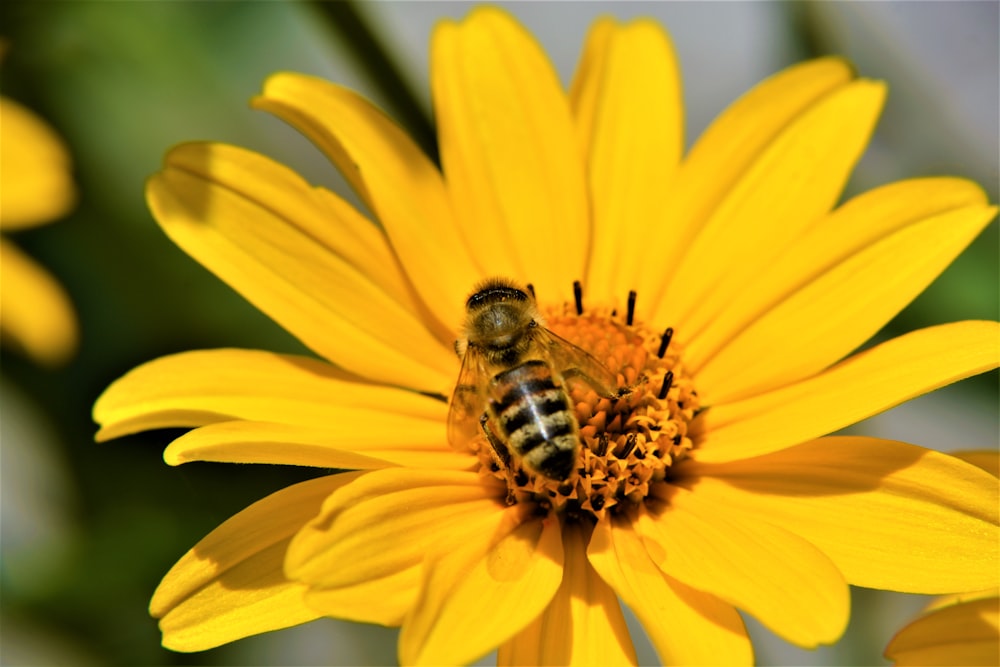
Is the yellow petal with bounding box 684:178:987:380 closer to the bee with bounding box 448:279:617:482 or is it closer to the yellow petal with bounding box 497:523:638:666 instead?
the bee with bounding box 448:279:617:482

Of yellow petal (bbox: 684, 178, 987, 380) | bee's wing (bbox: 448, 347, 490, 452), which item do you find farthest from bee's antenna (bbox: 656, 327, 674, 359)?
bee's wing (bbox: 448, 347, 490, 452)

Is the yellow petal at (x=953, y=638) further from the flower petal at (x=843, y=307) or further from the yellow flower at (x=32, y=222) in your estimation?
the yellow flower at (x=32, y=222)

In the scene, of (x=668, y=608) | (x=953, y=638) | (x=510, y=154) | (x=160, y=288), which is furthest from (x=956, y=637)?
(x=160, y=288)

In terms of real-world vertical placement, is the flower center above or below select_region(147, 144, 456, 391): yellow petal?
below

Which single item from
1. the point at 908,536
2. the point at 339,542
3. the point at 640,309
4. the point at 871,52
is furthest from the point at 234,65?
the point at 908,536

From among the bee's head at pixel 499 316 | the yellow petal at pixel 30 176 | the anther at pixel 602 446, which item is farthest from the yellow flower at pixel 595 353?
the yellow petal at pixel 30 176

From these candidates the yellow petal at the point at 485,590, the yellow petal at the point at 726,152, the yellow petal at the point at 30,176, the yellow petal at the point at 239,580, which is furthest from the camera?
the yellow petal at the point at 30,176

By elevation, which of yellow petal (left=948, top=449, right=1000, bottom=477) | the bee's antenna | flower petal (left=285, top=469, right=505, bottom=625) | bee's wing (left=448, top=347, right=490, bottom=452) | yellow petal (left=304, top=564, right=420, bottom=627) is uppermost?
the bee's antenna
